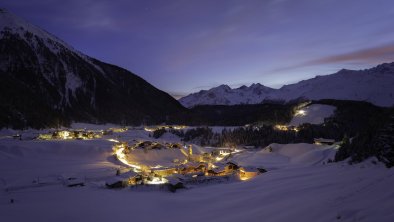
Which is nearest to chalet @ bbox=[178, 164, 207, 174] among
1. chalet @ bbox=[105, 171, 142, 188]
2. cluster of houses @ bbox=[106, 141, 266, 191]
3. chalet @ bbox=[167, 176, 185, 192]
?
cluster of houses @ bbox=[106, 141, 266, 191]

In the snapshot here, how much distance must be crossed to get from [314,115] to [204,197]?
503 feet

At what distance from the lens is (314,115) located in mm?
173125

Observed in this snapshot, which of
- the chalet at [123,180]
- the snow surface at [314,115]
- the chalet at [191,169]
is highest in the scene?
the snow surface at [314,115]

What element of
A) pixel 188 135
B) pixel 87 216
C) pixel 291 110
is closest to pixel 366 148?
pixel 87 216

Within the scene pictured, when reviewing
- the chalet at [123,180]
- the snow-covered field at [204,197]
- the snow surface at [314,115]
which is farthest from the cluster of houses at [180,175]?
the snow surface at [314,115]

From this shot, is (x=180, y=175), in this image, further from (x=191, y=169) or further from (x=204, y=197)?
(x=204, y=197)

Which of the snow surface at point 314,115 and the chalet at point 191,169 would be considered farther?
the snow surface at point 314,115

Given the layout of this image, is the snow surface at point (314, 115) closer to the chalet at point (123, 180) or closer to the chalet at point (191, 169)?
the chalet at point (191, 169)

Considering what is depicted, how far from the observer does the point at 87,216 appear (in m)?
25.4

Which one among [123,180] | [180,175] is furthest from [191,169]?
[123,180]

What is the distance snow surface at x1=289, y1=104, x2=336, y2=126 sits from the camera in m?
165

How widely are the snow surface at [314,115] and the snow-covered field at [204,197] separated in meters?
129

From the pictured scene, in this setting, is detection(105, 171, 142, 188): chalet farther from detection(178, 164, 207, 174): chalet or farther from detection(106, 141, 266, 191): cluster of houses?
detection(178, 164, 207, 174): chalet

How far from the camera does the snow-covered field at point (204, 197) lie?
609 inches
